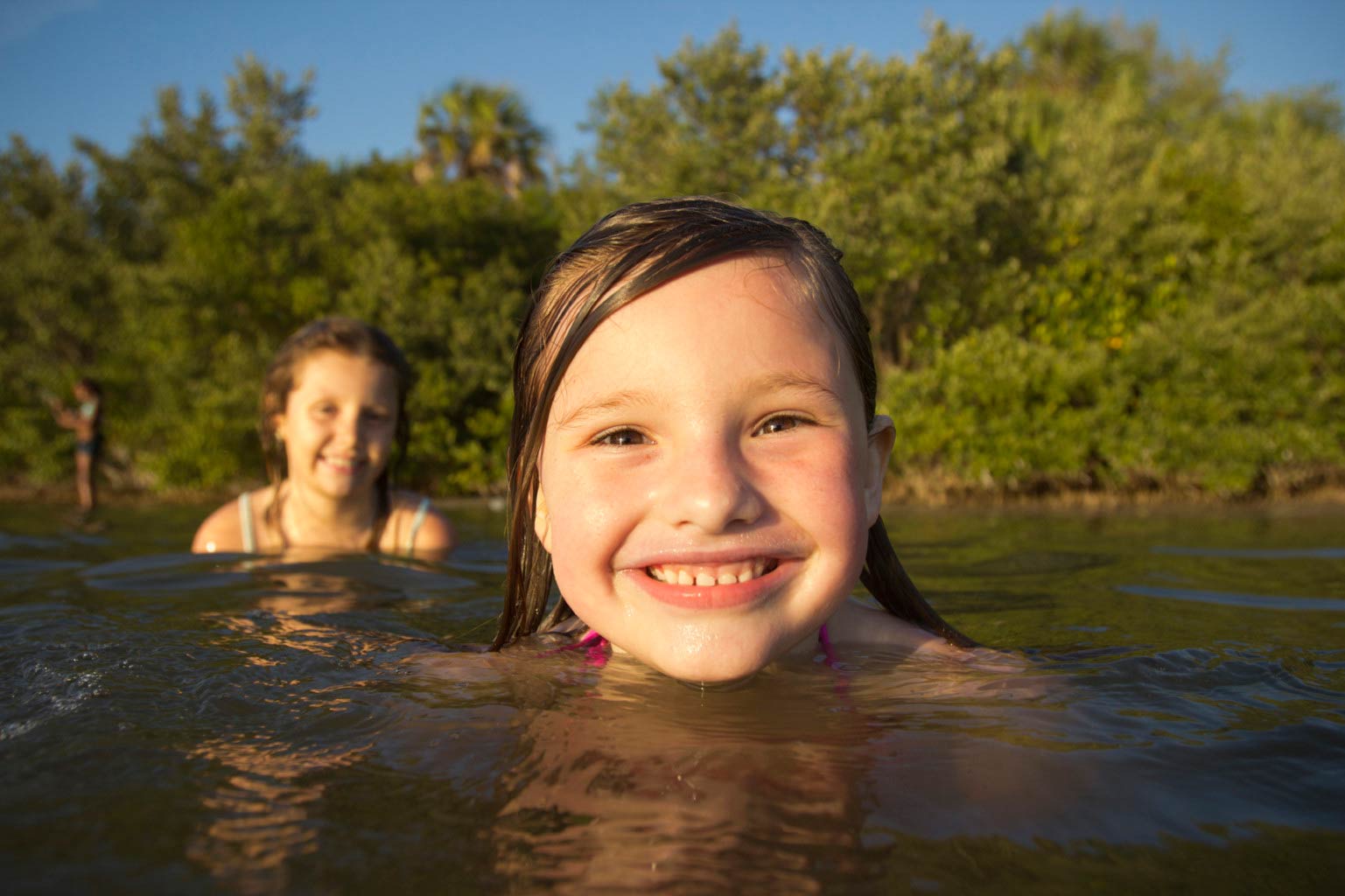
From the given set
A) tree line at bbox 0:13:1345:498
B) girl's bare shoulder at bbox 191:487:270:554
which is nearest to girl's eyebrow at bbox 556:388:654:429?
girl's bare shoulder at bbox 191:487:270:554

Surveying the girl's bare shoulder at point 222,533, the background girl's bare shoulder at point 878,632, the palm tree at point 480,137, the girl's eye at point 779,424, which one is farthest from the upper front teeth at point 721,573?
the palm tree at point 480,137

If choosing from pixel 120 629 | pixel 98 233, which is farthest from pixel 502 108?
pixel 120 629

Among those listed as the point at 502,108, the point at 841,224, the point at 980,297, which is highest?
the point at 502,108

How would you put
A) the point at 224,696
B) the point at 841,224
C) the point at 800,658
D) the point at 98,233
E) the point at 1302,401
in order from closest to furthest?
the point at 224,696
the point at 800,658
the point at 1302,401
the point at 841,224
the point at 98,233

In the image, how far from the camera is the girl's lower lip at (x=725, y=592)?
1747mm

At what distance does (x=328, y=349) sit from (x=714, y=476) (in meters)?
3.66

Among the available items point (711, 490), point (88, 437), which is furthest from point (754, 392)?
point (88, 437)

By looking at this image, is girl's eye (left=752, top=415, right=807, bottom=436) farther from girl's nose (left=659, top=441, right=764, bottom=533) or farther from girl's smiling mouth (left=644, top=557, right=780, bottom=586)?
girl's smiling mouth (left=644, top=557, right=780, bottom=586)

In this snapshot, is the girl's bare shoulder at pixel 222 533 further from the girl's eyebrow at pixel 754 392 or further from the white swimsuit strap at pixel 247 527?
the girl's eyebrow at pixel 754 392

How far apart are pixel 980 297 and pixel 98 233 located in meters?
16.9

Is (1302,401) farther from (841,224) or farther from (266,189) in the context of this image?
(266,189)

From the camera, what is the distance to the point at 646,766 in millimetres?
1627

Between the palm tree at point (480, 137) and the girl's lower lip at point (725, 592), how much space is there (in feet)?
84.3

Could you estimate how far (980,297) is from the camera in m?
12.1
